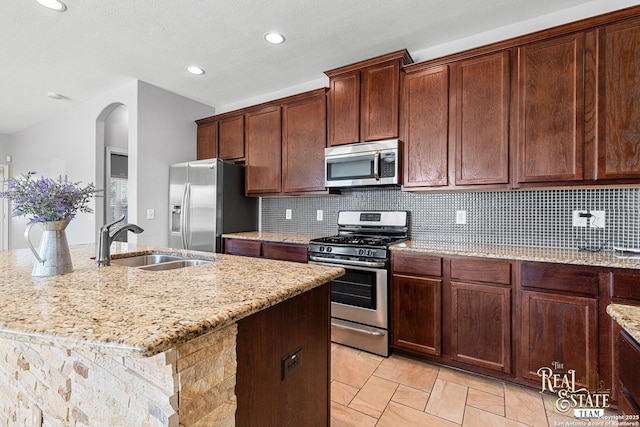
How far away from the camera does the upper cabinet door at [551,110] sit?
201cm

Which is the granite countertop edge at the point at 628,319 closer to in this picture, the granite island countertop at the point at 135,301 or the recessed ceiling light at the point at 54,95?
the granite island countertop at the point at 135,301

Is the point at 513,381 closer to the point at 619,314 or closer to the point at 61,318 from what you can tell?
the point at 619,314

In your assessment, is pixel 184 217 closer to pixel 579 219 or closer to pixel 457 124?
pixel 457 124

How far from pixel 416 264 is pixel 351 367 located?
0.92 m

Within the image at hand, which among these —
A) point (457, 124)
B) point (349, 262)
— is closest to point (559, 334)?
point (349, 262)

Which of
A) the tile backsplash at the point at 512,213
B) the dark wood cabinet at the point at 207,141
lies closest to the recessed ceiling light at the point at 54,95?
the dark wood cabinet at the point at 207,141

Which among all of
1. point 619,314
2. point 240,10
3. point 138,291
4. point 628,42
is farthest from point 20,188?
point 628,42

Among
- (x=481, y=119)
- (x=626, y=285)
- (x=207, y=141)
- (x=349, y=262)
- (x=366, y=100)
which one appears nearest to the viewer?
(x=626, y=285)

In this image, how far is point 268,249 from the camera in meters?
3.20

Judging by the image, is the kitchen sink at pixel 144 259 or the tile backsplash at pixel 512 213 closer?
the kitchen sink at pixel 144 259

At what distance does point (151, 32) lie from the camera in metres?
2.54

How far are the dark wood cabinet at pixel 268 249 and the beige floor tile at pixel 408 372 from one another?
1.13m

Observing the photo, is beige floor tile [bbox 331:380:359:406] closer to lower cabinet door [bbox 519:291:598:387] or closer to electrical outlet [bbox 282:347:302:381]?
electrical outlet [bbox 282:347:302:381]

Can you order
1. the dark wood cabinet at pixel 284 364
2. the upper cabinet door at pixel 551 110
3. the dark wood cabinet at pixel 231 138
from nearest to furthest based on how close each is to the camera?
the dark wood cabinet at pixel 284 364
the upper cabinet door at pixel 551 110
the dark wood cabinet at pixel 231 138
